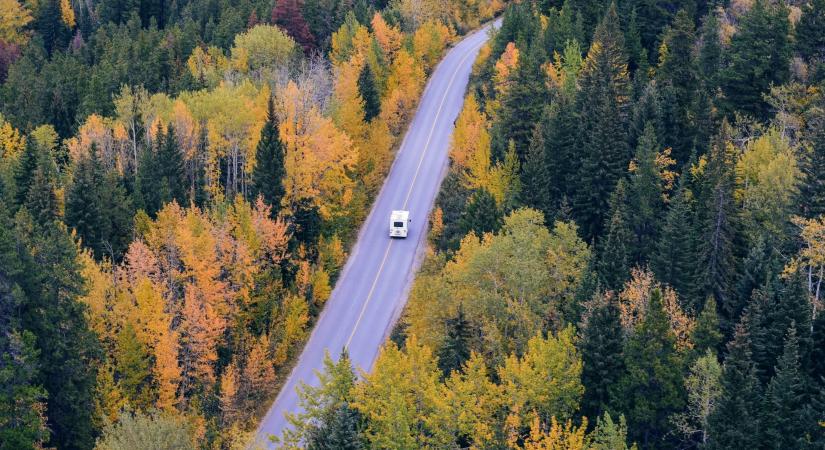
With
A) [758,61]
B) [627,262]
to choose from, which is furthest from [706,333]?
[758,61]

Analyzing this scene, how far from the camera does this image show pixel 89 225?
257ft

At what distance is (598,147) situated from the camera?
75.4 metres

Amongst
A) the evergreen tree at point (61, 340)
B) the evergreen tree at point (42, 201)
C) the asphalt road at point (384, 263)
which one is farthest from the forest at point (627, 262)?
the evergreen tree at point (42, 201)

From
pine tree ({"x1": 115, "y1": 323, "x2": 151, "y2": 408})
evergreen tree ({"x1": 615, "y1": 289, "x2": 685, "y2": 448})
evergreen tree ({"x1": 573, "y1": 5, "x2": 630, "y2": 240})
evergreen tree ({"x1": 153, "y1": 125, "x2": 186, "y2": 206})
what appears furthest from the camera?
evergreen tree ({"x1": 153, "y1": 125, "x2": 186, "y2": 206})

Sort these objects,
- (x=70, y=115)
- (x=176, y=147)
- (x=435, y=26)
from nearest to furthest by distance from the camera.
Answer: (x=176, y=147) → (x=70, y=115) → (x=435, y=26)

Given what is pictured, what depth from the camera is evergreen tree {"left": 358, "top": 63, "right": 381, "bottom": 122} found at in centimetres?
9925

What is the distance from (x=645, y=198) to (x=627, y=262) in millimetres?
7226

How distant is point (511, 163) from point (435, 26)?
143ft

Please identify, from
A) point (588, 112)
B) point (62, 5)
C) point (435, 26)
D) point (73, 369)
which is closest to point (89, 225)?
point (73, 369)

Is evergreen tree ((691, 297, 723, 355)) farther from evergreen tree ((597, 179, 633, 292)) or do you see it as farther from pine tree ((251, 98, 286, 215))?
pine tree ((251, 98, 286, 215))

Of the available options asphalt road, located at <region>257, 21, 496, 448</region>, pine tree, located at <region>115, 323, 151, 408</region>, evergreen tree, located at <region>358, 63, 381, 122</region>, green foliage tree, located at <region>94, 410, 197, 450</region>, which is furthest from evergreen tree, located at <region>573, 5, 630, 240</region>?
green foliage tree, located at <region>94, 410, 197, 450</region>

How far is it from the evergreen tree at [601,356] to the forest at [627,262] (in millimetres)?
110

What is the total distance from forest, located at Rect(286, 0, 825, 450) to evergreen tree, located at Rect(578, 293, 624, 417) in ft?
0.36

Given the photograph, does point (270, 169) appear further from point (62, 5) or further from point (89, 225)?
point (62, 5)
